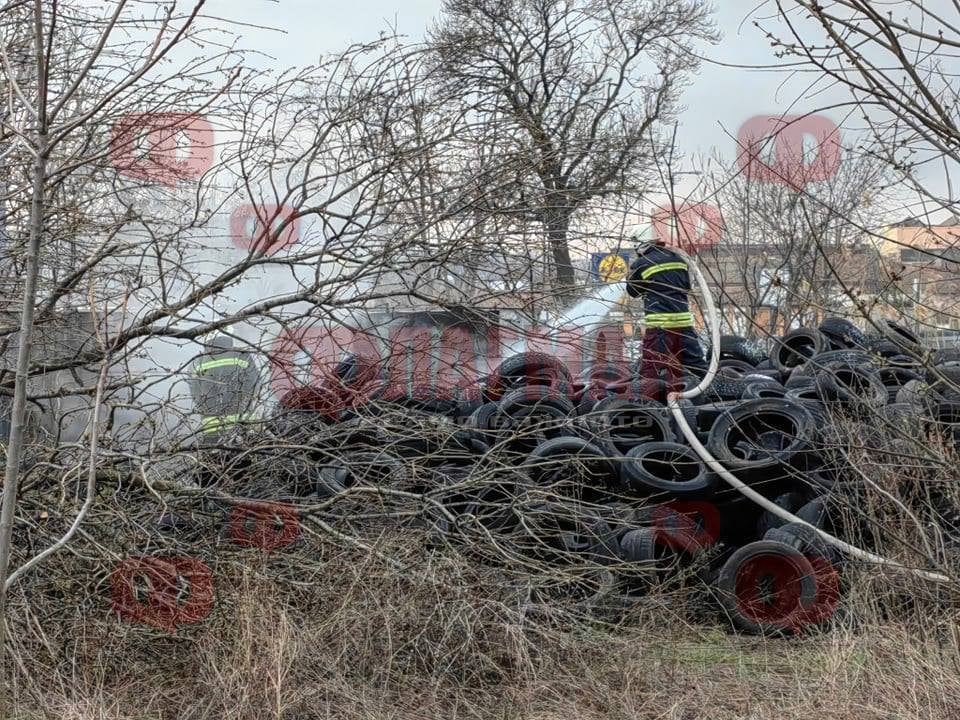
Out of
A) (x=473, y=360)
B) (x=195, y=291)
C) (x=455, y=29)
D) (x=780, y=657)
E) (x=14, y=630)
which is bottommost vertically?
(x=780, y=657)

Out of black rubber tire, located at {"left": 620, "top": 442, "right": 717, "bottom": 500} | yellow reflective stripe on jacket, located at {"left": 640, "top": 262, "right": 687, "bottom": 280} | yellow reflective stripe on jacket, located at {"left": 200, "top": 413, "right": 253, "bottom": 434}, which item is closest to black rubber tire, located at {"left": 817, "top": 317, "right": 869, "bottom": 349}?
yellow reflective stripe on jacket, located at {"left": 640, "top": 262, "right": 687, "bottom": 280}

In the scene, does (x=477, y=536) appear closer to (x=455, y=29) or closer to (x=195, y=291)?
(x=195, y=291)

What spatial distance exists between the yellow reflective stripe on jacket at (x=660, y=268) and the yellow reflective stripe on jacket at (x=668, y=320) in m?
0.29

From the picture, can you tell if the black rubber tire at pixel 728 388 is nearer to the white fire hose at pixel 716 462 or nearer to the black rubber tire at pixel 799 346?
the white fire hose at pixel 716 462

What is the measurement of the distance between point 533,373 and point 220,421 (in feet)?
8.28

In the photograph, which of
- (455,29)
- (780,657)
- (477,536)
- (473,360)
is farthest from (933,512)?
(455,29)

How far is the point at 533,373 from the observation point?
7.37 m

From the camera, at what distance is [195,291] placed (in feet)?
18.1

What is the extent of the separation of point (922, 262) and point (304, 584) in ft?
9.47

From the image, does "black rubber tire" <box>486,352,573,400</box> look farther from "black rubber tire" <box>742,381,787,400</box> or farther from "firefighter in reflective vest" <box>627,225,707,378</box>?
"black rubber tire" <box>742,381,787,400</box>

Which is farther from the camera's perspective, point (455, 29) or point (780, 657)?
A: point (455, 29)

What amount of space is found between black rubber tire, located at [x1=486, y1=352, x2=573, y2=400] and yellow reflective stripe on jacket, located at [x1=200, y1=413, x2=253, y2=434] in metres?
1.64

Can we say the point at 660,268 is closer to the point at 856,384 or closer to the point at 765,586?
the point at 856,384

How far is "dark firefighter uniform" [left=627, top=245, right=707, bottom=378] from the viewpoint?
6980 mm
